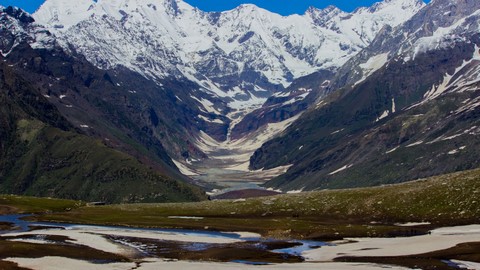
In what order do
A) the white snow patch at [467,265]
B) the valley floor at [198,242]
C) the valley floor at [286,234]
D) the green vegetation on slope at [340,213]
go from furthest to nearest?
the green vegetation on slope at [340,213]
the valley floor at [286,234]
the valley floor at [198,242]
the white snow patch at [467,265]

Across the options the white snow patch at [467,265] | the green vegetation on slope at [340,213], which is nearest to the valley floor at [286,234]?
the white snow patch at [467,265]

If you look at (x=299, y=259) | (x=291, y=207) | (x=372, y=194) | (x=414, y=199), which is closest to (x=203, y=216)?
(x=291, y=207)

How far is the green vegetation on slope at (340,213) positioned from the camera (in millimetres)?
140875

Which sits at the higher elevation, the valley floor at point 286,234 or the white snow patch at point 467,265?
the valley floor at point 286,234

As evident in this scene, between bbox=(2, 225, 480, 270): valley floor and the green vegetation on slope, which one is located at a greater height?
the green vegetation on slope

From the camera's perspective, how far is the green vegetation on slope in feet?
462

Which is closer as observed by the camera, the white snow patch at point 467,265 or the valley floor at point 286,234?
the white snow patch at point 467,265

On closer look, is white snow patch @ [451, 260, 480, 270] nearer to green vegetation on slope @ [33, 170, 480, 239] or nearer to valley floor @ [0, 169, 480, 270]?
valley floor @ [0, 169, 480, 270]

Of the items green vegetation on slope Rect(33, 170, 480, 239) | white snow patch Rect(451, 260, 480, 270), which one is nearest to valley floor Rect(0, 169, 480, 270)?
white snow patch Rect(451, 260, 480, 270)

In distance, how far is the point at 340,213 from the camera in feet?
559

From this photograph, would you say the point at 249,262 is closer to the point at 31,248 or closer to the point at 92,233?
the point at 31,248

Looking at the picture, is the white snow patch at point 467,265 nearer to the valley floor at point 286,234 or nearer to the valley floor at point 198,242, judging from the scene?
the valley floor at point 198,242

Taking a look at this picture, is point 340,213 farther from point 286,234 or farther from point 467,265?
point 467,265

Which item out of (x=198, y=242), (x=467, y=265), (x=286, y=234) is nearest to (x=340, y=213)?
(x=286, y=234)
